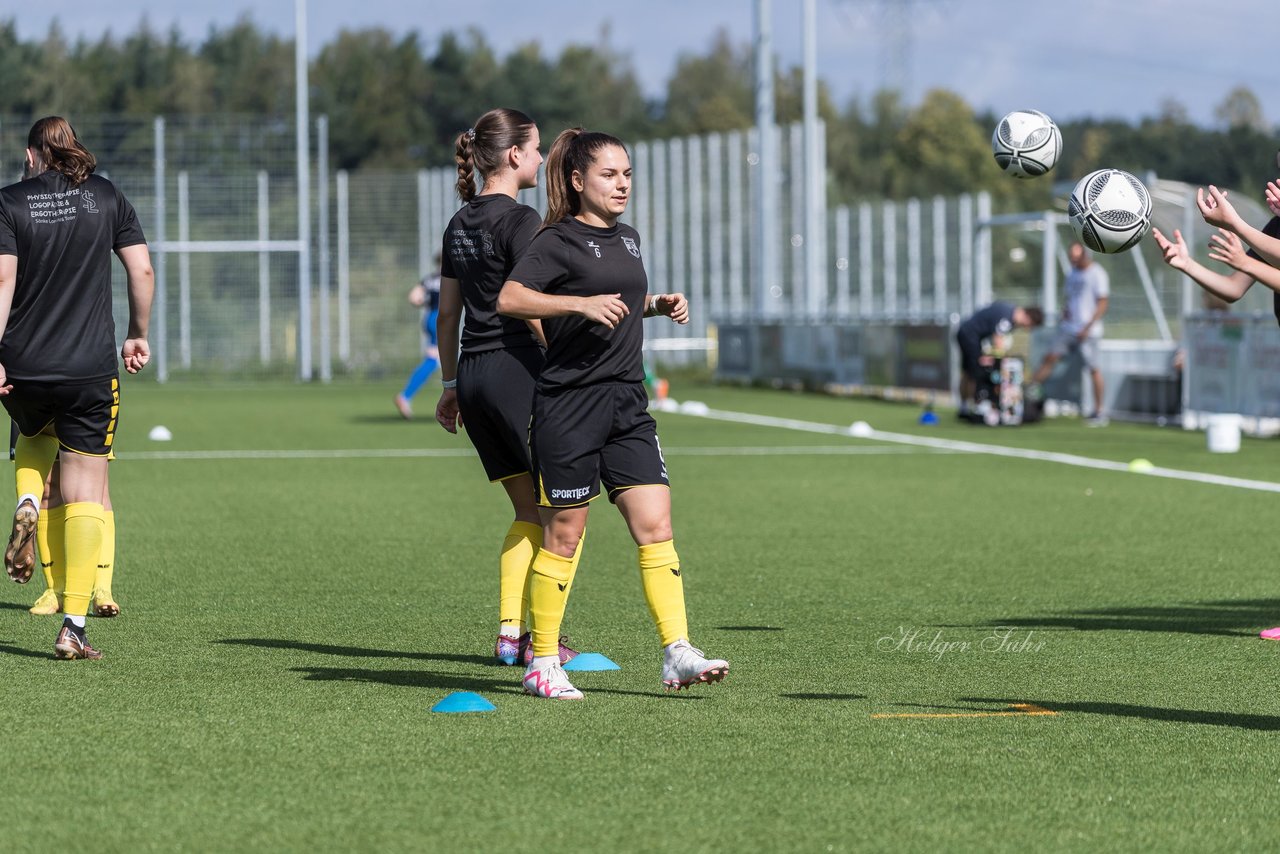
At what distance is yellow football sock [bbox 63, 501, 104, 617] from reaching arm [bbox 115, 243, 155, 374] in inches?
23.0

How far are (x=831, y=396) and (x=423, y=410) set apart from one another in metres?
6.31

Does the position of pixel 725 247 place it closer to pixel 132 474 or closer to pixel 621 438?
pixel 132 474

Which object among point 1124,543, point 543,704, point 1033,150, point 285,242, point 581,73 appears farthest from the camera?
point 581,73

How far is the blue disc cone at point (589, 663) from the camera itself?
695 centimetres

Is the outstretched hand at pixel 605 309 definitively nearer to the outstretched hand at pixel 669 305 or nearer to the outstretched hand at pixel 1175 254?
the outstretched hand at pixel 669 305

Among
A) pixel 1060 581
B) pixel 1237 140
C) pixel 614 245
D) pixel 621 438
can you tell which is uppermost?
pixel 1237 140

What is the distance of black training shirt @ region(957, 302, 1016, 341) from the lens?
21094mm

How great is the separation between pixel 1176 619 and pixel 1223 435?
32.6 ft

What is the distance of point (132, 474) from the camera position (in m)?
15.5

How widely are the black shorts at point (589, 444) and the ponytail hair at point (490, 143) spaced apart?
103cm

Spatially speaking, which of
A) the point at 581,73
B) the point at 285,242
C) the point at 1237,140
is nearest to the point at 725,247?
the point at 285,242

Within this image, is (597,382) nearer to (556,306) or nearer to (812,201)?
(556,306)

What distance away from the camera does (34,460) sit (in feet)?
26.0

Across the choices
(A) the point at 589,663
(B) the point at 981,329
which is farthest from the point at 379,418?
(A) the point at 589,663
